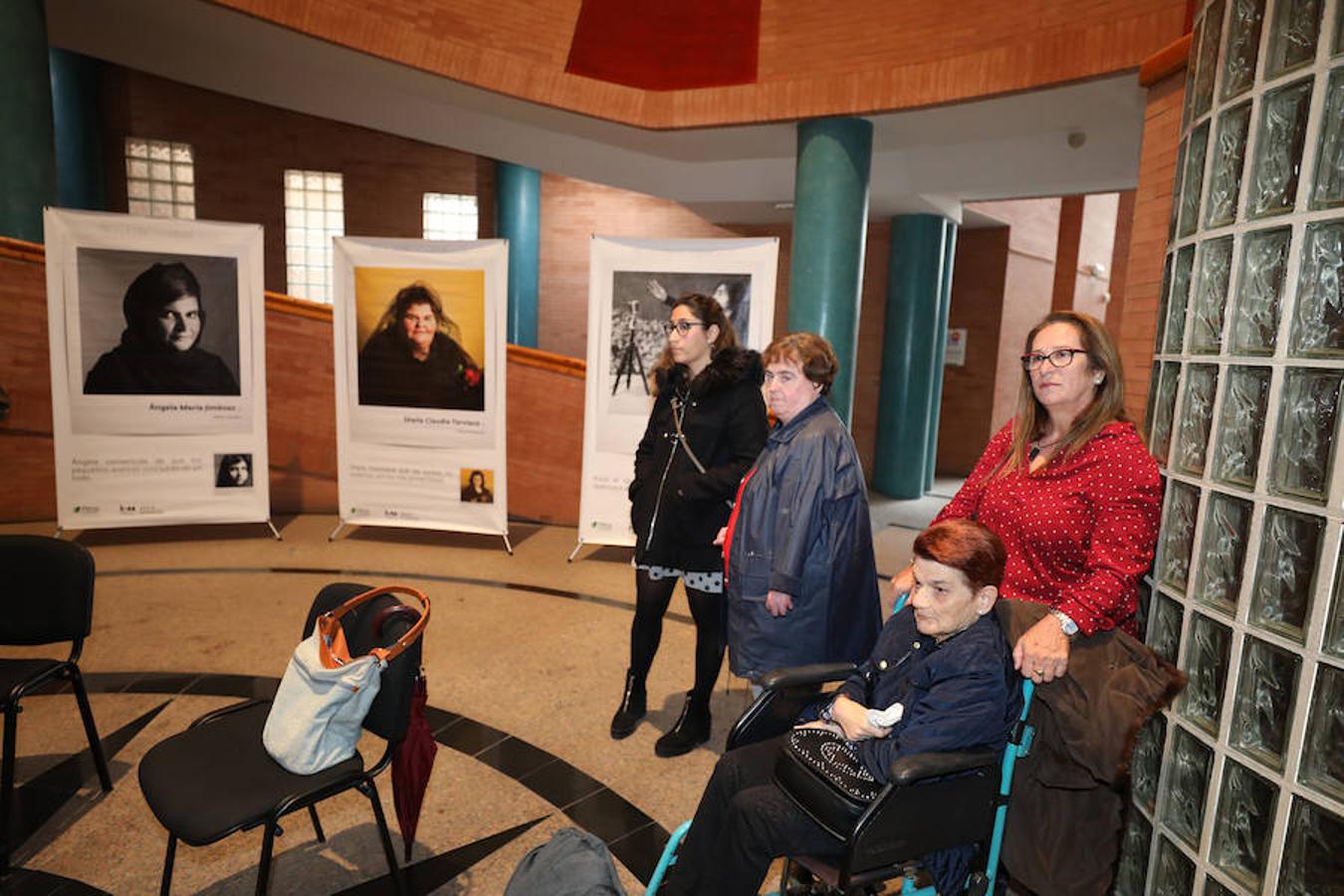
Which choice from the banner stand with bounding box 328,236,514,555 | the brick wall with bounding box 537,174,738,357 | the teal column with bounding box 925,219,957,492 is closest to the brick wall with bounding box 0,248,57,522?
the banner stand with bounding box 328,236,514,555

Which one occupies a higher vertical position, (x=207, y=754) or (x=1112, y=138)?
(x=1112, y=138)

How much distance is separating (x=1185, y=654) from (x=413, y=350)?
443 cm

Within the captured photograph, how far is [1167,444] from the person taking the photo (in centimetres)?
176

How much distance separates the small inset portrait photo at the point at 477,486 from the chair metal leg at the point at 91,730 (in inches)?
107

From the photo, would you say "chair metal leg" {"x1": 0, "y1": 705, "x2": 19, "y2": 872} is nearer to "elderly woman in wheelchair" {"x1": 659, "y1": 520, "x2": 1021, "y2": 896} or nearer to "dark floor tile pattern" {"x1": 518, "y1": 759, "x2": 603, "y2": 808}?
"dark floor tile pattern" {"x1": 518, "y1": 759, "x2": 603, "y2": 808}

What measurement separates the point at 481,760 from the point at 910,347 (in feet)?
22.8

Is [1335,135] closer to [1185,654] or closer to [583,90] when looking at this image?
[1185,654]

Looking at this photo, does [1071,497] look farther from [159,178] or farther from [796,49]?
[159,178]

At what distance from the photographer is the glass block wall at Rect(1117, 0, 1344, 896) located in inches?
53.1

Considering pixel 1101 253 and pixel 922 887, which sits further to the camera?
pixel 1101 253

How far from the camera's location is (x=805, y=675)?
184 centimetres

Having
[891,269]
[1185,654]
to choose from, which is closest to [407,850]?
[1185,654]

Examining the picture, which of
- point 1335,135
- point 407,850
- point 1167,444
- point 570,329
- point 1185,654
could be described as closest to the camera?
point 1335,135
